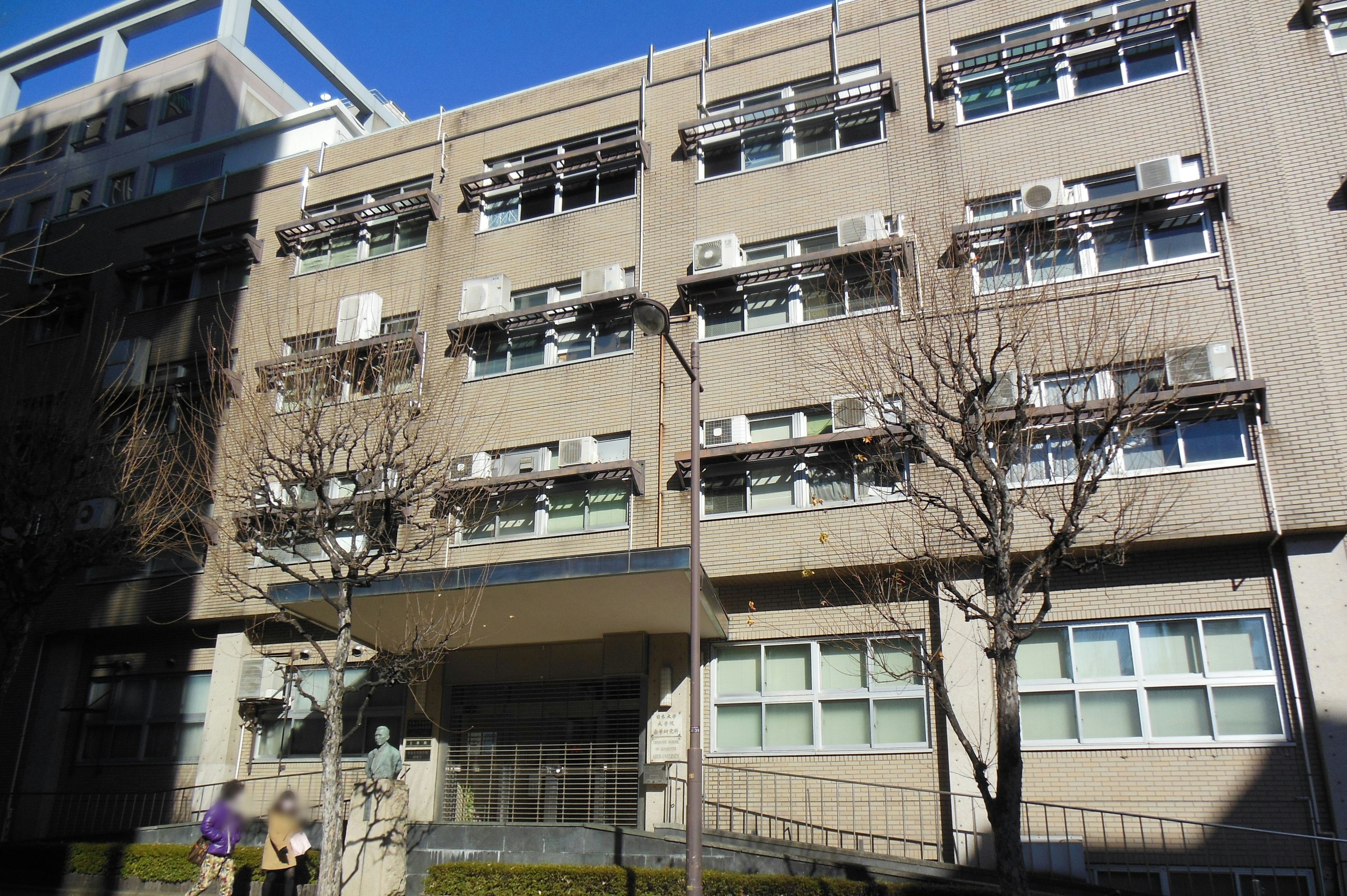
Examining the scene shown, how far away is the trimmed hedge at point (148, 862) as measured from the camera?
15172 millimetres

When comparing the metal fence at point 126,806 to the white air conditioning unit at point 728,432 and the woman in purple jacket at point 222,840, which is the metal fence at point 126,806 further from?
the white air conditioning unit at point 728,432

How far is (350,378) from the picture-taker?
1592cm

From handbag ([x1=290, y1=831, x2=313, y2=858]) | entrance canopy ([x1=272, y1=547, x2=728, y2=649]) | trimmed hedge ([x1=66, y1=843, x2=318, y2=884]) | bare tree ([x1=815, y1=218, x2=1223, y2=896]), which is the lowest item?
trimmed hedge ([x1=66, y1=843, x2=318, y2=884])

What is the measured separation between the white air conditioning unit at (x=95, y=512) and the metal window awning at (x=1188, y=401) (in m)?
18.6

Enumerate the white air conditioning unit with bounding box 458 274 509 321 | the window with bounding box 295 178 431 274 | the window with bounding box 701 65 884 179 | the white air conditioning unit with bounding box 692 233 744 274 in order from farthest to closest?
the window with bounding box 295 178 431 274 → the white air conditioning unit with bounding box 458 274 509 321 → the window with bounding box 701 65 884 179 → the white air conditioning unit with bounding box 692 233 744 274

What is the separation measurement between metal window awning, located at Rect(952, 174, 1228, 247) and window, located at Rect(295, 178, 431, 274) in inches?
491

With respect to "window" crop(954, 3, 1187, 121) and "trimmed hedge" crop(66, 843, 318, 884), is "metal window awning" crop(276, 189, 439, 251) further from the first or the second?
"trimmed hedge" crop(66, 843, 318, 884)

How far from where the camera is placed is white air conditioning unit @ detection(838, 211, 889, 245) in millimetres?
17312

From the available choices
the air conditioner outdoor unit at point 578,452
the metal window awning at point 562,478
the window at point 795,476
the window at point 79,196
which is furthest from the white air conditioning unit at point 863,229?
the window at point 79,196

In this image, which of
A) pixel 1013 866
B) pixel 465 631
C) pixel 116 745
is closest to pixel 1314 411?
pixel 1013 866

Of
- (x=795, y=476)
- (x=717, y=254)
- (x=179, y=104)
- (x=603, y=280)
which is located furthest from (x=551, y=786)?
(x=179, y=104)

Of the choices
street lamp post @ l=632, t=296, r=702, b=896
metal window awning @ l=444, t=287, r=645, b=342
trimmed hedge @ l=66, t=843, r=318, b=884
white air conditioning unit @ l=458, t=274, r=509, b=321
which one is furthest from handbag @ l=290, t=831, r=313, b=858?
white air conditioning unit @ l=458, t=274, r=509, b=321

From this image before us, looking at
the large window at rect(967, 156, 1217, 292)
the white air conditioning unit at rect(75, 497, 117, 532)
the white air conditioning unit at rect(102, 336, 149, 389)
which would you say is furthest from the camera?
the white air conditioning unit at rect(102, 336, 149, 389)

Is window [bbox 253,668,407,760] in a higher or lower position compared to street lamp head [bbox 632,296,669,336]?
lower
